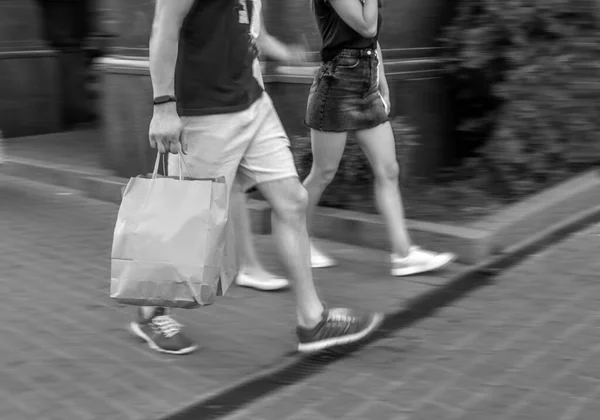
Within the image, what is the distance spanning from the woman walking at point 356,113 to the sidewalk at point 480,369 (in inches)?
22.6

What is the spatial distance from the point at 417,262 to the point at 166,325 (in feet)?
4.99

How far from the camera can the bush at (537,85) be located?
576cm

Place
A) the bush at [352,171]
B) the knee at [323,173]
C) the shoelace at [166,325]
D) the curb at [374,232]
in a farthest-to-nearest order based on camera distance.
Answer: the bush at [352,171], the curb at [374,232], the knee at [323,173], the shoelace at [166,325]

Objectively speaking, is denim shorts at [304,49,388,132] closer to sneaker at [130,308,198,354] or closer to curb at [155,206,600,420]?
curb at [155,206,600,420]

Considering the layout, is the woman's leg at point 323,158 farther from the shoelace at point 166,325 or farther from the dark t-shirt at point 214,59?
the shoelace at point 166,325

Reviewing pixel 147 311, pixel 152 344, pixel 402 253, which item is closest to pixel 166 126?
pixel 147 311

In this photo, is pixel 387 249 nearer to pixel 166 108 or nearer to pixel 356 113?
pixel 356 113

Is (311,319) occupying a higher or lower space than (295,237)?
lower

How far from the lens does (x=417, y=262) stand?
4645mm

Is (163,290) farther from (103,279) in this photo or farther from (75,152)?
(75,152)

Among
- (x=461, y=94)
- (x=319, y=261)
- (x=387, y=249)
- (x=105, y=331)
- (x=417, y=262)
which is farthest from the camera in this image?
(x=461, y=94)

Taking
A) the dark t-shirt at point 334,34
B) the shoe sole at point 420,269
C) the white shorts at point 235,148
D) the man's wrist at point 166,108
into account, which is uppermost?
the dark t-shirt at point 334,34

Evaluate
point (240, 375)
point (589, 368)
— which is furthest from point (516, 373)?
point (240, 375)

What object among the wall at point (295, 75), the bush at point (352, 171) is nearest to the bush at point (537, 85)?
the wall at point (295, 75)
